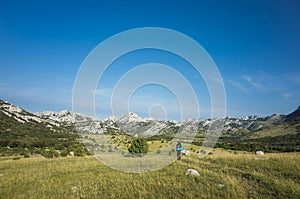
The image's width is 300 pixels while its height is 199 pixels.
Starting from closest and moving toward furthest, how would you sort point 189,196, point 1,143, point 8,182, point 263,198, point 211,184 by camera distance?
1. point 263,198
2. point 189,196
3. point 211,184
4. point 8,182
5. point 1,143

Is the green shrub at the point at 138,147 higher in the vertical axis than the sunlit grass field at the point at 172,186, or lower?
higher

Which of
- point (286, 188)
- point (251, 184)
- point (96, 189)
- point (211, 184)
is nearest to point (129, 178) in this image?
point (96, 189)

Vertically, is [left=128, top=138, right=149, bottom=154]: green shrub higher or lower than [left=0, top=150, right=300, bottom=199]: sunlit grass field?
higher

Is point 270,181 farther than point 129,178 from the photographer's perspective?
No

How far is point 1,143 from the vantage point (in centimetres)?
7850

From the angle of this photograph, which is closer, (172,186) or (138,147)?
(172,186)

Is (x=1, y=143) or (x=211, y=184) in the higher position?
(x=1, y=143)

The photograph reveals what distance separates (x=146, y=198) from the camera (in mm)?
8625

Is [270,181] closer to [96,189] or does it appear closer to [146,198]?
[146,198]

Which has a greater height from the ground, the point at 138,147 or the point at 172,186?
the point at 138,147

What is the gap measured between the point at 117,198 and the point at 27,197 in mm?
3811

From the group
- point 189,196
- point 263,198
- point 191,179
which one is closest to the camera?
point 263,198

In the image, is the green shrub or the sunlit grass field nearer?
the sunlit grass field

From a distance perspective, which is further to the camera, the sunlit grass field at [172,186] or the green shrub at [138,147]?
the green shrub at [138,147]
